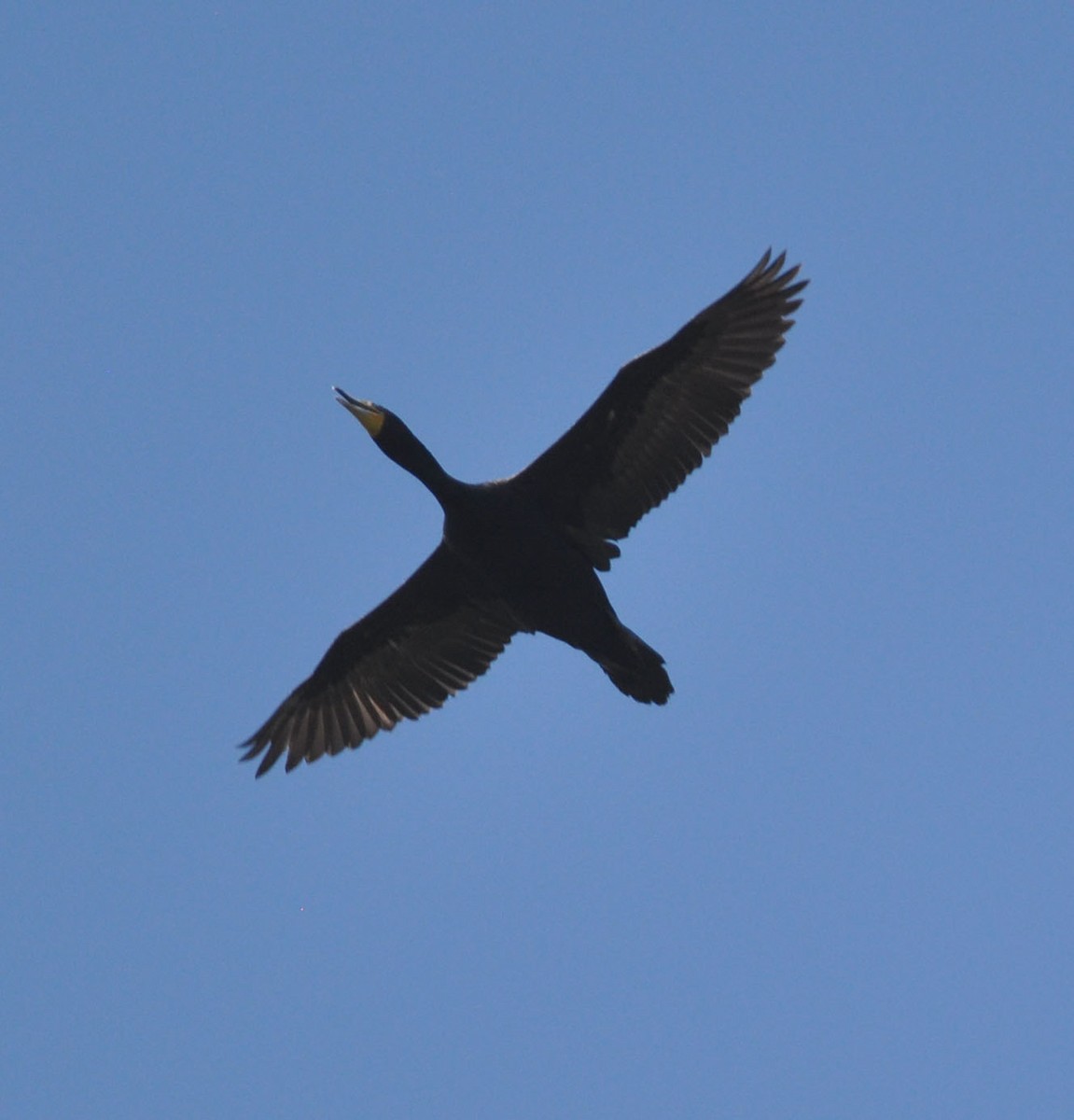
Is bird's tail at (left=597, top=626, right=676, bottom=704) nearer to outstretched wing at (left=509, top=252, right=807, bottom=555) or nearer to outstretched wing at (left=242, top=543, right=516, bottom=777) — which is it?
outstretched wing at (left=509, top=252, right=807, bottom=555)

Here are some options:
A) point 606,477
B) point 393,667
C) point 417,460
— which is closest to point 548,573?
point 606,477

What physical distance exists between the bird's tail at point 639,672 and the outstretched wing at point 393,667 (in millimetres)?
1782

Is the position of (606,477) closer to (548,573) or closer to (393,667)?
(548,573)

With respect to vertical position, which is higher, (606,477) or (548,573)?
(606,477)

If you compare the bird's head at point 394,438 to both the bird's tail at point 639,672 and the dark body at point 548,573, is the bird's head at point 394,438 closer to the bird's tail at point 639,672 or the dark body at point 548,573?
the dark body at point 548,573

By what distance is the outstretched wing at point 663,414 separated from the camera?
1652cm

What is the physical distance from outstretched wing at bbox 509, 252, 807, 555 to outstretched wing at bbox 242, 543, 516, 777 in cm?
155

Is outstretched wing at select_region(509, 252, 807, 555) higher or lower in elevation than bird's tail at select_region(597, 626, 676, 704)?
higher

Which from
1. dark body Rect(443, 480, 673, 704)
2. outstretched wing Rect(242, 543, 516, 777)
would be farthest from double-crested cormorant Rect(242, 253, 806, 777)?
outstretched wing Rect(242, 543, 516, 777)

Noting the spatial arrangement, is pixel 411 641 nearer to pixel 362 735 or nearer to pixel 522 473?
pixel 362 735

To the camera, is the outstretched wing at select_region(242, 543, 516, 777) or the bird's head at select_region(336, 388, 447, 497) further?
the outstretched wing at select_region(242, 543, 516, 777)

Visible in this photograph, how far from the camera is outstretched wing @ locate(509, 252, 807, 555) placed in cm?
1652

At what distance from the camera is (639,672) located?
1636 centimetres

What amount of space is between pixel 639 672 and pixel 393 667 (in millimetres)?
3063
